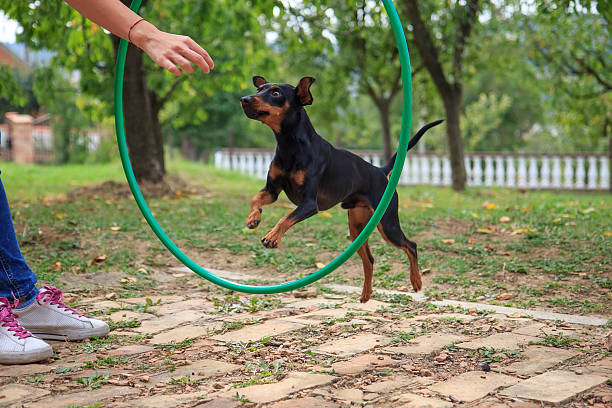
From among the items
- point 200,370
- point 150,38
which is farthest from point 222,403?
point 150,38

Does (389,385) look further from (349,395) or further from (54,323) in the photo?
(54,323)

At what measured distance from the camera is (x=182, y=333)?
4.11 meters

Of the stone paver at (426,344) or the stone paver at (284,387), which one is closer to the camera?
the stone paver at (284,387)

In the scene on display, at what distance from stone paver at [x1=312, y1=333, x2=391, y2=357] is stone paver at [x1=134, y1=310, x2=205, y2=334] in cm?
110

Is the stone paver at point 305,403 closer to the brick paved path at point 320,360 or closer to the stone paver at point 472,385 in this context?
the brick paved path at point 320,360

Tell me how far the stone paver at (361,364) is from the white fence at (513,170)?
15449 mm

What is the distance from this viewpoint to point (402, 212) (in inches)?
345

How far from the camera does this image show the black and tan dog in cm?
344

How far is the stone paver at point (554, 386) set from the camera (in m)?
2.87

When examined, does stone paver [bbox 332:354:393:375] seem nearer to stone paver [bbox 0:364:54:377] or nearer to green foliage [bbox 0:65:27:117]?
stone paver [bbox 0:364:54:377]

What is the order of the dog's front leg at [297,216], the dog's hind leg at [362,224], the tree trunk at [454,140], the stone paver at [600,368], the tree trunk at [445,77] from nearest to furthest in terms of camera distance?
the stone paver at [600,368], the dog's front leg at [297,216], the dog's hind leg at [362,224], the tree trunk at [445,77], the tree trunk at [454,140]

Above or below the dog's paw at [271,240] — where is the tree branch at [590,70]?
above

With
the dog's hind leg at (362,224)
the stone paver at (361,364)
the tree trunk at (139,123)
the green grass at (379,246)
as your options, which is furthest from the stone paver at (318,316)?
the tree trunk at (139,123)

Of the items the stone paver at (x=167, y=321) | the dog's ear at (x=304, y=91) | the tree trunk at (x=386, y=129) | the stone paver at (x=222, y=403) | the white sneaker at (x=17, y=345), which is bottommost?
the stone paver at (x=167, y=321)
